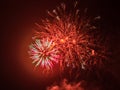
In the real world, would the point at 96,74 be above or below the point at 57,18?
below

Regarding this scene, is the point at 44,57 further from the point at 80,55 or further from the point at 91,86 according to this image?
the point at 91,86

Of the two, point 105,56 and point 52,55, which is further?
point 105,56

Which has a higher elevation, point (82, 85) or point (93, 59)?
point (93, 59)

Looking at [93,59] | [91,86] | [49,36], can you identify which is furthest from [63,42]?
[91,86]

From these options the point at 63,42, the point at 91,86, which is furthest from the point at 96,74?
the point at 63,42

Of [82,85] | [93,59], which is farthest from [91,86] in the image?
[93,59]

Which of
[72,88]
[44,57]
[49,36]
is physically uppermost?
[49,36]

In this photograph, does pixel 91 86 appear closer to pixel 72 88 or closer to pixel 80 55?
pixel 72 88

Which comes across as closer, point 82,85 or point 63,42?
point 63,42
